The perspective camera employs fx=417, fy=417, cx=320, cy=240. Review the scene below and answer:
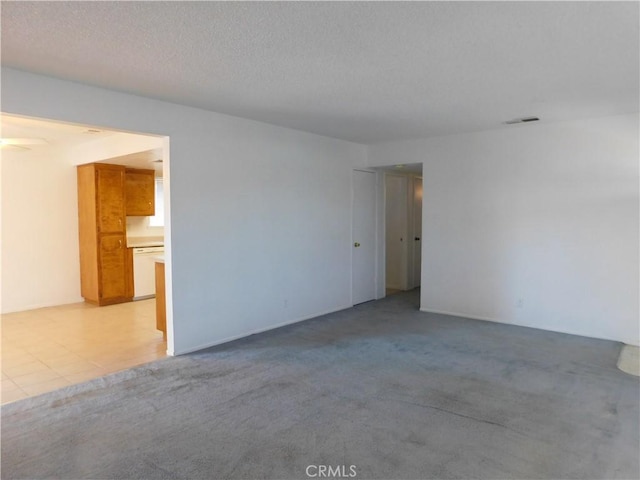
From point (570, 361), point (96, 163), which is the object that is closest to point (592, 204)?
point (570, 361)

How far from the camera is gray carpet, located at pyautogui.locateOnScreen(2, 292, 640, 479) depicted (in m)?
2.41

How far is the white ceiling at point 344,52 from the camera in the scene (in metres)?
2.21

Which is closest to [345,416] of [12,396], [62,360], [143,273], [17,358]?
[12,396]

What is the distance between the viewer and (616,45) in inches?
105

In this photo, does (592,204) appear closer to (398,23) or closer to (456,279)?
(456,279)

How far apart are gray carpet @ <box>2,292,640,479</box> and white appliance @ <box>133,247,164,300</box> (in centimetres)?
326

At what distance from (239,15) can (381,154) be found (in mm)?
4447

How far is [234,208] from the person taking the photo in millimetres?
4703

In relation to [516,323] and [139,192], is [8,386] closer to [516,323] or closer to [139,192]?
[139,192]

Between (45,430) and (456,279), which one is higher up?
(456,279)

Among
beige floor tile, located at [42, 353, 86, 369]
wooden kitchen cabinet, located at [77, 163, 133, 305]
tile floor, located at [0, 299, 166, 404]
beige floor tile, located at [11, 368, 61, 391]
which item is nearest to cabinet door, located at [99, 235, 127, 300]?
wooden kitchen cabinet, located at [77, 163, 133, 305]

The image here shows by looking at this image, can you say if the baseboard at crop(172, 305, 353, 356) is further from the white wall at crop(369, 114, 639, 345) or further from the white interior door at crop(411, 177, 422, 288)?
the white interior door at crop(411, 177, 422, 288)

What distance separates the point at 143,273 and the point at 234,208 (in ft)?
10.6

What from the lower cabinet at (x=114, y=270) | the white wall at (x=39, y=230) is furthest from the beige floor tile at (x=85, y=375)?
the white wall at (x=39, y=230)
